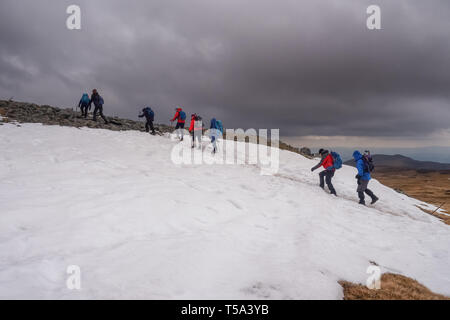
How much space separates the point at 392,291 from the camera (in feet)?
15.6

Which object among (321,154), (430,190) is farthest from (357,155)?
(430,190)

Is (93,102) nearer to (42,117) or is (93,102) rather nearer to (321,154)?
(42,117)

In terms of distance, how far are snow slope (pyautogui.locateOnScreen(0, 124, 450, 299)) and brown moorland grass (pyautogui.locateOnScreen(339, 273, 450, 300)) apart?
0.33 meters

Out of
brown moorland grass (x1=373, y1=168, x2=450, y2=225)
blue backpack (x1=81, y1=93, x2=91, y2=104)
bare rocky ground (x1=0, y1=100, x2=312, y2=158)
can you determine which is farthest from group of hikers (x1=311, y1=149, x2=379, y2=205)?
blue backpack (x1=81, y1=93, x2=91, y2=104)

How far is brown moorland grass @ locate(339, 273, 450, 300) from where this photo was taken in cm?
444

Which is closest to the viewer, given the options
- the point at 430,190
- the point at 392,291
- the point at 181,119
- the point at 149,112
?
the point at 392,291

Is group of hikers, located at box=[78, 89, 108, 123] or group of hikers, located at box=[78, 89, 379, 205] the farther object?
group of hikers, located at box=[78, 89, 108, 123]

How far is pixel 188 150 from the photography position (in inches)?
690

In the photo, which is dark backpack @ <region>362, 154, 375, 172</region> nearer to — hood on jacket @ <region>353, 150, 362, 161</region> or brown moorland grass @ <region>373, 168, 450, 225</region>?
hood on jacket @ <region>353, 150, 362, 161</region>

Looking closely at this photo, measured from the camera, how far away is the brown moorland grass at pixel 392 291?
444 centimetres

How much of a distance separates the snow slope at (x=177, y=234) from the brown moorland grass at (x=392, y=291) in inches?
12.9

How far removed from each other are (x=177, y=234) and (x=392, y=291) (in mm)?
5066
